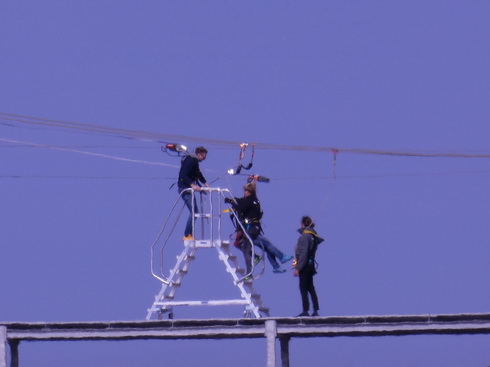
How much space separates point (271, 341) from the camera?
2755 cm

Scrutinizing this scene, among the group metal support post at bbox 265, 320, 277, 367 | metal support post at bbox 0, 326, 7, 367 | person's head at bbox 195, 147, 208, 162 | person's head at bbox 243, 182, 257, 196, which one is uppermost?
person's head at bbox 195, 147, 208, 162

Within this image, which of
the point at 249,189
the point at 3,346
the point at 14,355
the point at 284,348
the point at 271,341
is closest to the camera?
the point at 271,341

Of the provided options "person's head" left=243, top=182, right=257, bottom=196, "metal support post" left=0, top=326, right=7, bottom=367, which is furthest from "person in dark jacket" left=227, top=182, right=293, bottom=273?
"metal support post" left=0, top=326, right=7, bottom=367

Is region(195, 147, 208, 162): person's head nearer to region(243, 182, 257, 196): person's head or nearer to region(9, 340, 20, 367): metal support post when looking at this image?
region(243, 182, 257, 196): person's head

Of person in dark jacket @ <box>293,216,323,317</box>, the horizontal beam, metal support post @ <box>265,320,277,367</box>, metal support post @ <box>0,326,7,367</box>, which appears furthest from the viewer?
metal support post @ <box>0,326,7,367</box>

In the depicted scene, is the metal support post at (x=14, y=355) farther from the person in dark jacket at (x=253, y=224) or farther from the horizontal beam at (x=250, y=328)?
the person in dark jacket at (x=253, y=224)

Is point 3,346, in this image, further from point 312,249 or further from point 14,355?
point 312,249

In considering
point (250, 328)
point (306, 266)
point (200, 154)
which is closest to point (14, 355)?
point (250, 328)

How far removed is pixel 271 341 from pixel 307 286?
1249 mm

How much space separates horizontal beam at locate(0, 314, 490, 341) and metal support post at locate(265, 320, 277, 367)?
12 centimetres

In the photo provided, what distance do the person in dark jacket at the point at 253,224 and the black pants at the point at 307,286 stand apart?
71 centimetres

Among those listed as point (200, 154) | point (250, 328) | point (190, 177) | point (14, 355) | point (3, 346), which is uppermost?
point (200, 154)

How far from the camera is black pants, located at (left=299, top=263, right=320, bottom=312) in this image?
27.9 m

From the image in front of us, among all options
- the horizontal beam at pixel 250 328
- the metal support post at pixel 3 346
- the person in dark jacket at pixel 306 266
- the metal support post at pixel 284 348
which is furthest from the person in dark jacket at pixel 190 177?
the metal support post at pixel 3 346
